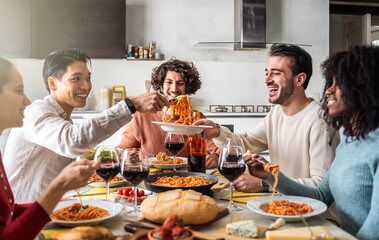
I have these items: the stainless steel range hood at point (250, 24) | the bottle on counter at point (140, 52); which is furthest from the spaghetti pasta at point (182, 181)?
the stainless steel range hood at point (250, 24)

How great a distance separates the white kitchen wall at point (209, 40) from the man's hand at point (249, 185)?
13.6 feet

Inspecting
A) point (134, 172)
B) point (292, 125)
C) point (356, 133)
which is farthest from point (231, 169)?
point (292, 125)

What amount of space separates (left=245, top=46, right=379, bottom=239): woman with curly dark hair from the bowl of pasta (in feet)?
0.68

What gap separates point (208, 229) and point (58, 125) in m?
0.93

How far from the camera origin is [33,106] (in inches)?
70.6

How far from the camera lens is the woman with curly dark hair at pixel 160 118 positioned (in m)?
2.93

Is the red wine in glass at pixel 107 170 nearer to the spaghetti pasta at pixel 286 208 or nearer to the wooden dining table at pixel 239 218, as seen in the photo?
the wooden dining table at pixel 239 218

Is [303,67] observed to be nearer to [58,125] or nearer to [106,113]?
[106,113]

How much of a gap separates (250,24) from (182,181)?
14.9 feet

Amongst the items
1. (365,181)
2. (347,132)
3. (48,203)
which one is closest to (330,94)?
(347,132)

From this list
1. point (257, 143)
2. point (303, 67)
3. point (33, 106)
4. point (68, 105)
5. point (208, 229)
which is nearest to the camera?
point (208, 229)

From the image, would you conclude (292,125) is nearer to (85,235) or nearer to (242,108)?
(85,235)

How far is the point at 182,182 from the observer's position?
1.56 m

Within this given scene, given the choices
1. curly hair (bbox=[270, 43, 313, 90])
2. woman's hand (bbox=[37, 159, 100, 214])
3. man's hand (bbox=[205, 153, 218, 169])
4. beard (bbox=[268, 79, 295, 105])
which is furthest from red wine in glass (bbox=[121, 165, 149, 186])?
curly hair (bbox=[270, 43, 313, 90])
